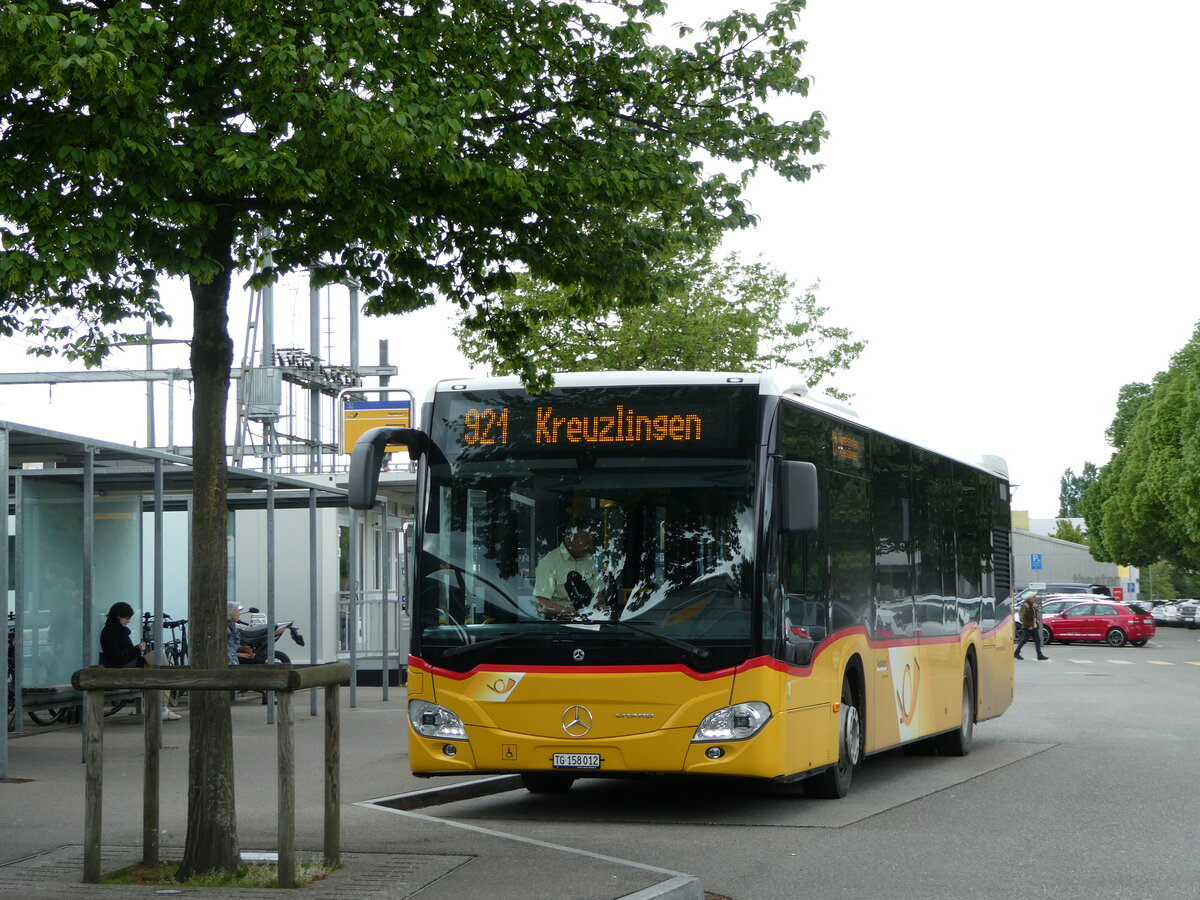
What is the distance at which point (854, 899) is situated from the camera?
8164 mm

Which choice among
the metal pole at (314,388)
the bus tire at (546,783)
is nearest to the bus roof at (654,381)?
the bus tire at (546,783)

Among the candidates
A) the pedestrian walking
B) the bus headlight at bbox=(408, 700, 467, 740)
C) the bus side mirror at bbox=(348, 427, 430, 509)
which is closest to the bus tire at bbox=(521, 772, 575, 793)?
the bus headlight at bbox=(408, 700, 467, 740)

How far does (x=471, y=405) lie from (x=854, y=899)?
4.45m

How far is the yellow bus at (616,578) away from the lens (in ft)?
34.6

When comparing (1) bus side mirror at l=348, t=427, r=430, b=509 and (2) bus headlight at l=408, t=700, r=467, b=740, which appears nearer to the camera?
(1) bus side mirror at l=348, t=427, r=430, b=509

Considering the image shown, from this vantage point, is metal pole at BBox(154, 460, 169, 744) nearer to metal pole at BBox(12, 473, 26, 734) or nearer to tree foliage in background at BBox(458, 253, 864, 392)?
metal pole at BBox(12, 473, 26, 734)

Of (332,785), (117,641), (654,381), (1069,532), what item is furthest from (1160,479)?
(1069,532)

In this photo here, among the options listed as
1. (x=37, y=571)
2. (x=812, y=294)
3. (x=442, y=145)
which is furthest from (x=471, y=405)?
(x=812, y=294)

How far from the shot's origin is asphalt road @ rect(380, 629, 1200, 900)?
874cm

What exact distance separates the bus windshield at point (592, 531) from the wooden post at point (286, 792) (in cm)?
289

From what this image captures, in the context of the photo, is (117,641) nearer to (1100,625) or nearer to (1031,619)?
(1031,619)

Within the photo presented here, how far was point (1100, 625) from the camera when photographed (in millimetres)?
53062

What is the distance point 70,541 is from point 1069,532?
168 m

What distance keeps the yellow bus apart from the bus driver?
0.5 inches
